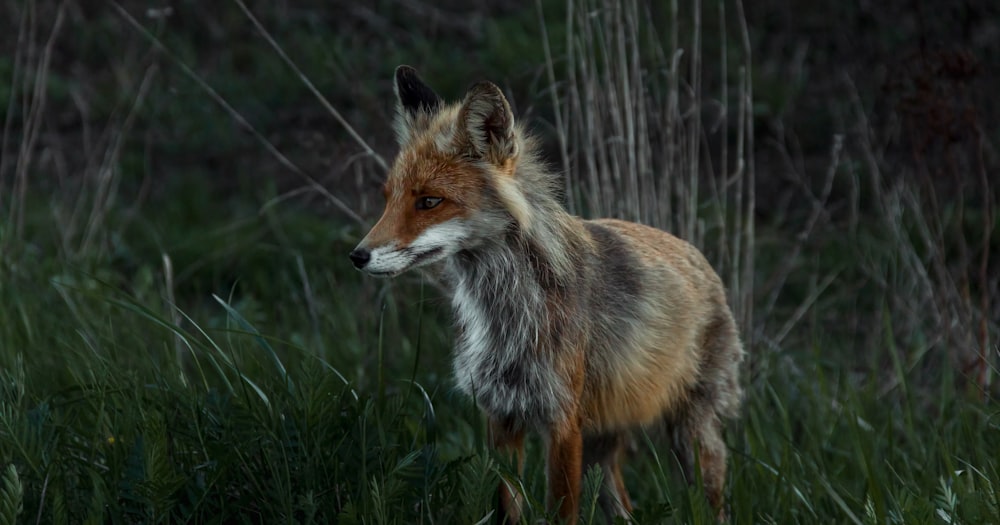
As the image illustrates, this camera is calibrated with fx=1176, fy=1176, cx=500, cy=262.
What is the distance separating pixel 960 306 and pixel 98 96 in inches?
267

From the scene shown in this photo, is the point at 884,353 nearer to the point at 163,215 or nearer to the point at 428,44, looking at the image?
the point at 428,44

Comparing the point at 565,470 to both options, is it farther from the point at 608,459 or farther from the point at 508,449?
the point at 608,459

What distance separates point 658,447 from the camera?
4.63 meters

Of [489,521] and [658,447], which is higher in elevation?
[489,521]

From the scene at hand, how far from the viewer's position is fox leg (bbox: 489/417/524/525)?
380cm

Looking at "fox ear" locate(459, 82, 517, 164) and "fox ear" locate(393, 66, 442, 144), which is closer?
"fox ear" locate(459, 82, 517, 164)

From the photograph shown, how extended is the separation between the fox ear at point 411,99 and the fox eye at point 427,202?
1.43ft

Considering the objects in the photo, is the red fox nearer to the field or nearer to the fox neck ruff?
the fox neck ruff

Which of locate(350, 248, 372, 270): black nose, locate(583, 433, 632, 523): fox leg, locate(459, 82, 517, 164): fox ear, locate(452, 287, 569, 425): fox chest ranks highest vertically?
locate(459, 82, 517, 164): fox ear

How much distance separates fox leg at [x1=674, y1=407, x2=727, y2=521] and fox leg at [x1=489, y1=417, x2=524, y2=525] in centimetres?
78

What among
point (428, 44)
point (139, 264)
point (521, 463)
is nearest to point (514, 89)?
point (428, 44)

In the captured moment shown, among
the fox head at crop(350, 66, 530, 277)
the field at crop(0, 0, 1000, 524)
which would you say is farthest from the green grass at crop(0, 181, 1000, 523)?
the fox head at crop(350, 66, 530, 277)

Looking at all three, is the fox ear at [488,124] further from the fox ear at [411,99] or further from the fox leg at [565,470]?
the fox leg at [565,470]

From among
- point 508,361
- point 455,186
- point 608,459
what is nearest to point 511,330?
point 508,361
